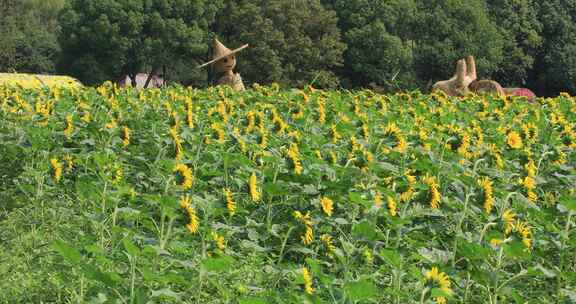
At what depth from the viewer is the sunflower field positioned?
3516 mm

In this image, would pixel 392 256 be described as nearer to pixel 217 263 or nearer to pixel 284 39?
pixel 217 263

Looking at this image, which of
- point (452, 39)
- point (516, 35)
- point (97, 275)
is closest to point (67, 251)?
point (97, 275)

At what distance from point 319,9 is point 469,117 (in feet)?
89.7

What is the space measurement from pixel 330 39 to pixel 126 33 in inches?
287

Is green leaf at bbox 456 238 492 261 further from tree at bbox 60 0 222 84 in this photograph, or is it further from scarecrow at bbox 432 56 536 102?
tree at bbox 60 0 222 84

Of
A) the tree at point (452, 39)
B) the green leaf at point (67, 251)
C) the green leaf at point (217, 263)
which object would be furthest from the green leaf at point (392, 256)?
the tree at point (452, 39)

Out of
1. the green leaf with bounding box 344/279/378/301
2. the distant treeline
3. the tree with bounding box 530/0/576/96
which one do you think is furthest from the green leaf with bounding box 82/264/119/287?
the tree with bounding box 530/0/576/96

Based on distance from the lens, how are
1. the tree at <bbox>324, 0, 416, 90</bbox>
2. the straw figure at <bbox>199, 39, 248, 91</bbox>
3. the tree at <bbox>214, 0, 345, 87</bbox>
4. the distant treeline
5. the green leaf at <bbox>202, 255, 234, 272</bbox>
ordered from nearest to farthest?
the green leaf at <bbox>202, 255, 234, 272</bbox> < the straw figure at <bbox>199, 39, 248, 91</bbox> < the tree at <bbox>214, 0, 345, 87</bbox> < the distant treeline < the tree at <bbox>324, 0, 416, 90</bbox>

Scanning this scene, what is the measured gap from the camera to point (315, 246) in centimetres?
443

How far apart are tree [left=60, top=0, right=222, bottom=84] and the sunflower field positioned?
25.7m

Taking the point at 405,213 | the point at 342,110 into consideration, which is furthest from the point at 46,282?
the point at 342,110

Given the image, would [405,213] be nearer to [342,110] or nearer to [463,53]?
[342,110]

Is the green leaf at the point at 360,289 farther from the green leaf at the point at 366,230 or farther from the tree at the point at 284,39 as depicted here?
the tree at the point at 284,39

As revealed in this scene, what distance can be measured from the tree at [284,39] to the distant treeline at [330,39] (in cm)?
5
